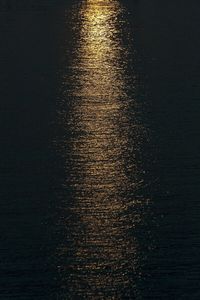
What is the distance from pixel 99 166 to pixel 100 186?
939 millimetres

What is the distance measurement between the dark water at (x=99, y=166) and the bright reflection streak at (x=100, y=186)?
23 millimetres

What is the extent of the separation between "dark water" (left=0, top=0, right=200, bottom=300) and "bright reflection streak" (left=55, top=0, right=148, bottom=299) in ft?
0.08

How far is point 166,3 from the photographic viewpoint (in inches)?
1385

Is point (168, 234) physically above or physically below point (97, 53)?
above

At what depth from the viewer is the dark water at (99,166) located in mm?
10508

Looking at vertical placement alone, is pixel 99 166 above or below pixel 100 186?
→ below

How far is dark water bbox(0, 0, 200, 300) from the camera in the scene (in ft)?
34.5

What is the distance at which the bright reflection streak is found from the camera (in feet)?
34.3

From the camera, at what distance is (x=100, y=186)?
13555mm

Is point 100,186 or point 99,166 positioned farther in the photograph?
point 99,166

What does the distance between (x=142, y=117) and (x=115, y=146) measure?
198 centimetres

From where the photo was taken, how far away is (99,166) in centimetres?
1445

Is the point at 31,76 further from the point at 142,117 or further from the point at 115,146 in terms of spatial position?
the point at 115,146

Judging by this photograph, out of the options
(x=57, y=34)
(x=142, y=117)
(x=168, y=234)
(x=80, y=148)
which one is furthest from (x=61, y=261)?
(x=57, y=34)
